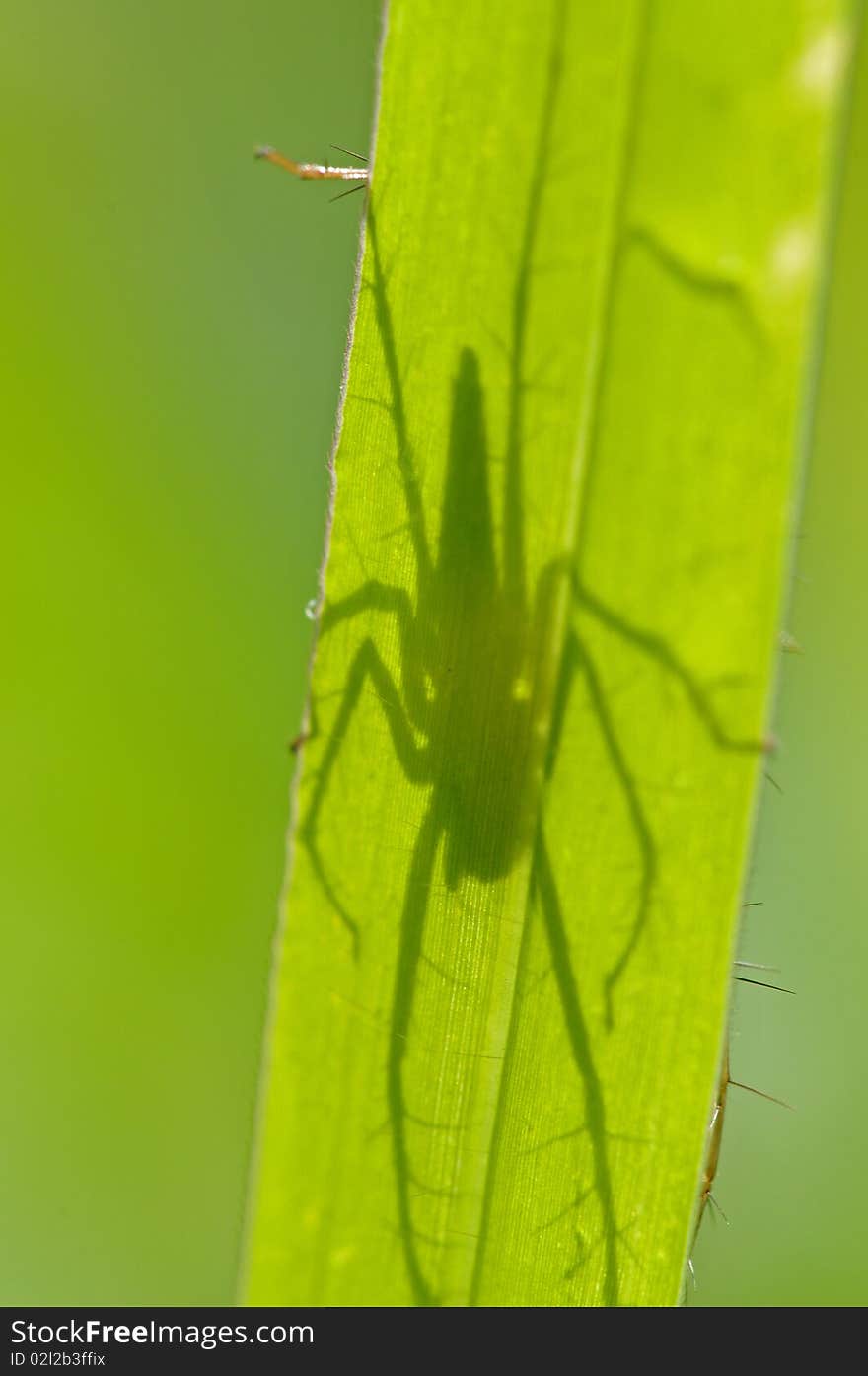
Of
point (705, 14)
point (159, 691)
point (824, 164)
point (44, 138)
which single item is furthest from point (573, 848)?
point (44, 138)

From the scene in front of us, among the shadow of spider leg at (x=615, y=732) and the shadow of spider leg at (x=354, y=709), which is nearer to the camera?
the shadow of spider leg at (x=615, y=732)

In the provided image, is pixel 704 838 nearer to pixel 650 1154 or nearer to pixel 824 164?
pixel 650 1154

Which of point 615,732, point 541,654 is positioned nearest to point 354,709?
point 541,654

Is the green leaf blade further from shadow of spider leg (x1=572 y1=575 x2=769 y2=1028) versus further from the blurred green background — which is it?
the blurred green background

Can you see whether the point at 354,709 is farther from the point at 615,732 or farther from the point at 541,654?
the point at 615,732

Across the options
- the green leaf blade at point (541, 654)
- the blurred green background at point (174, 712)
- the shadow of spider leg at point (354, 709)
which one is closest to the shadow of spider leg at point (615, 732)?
the green leaf blade at point (541, 654)

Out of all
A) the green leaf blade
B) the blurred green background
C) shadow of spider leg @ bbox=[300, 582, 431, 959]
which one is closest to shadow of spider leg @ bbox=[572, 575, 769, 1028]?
the green leaf blade

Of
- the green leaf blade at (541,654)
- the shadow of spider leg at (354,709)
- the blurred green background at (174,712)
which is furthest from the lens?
the blurred green background at (174,712)

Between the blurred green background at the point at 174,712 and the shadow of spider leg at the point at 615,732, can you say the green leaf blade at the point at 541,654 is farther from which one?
the blurred green background at the point at 174,712
